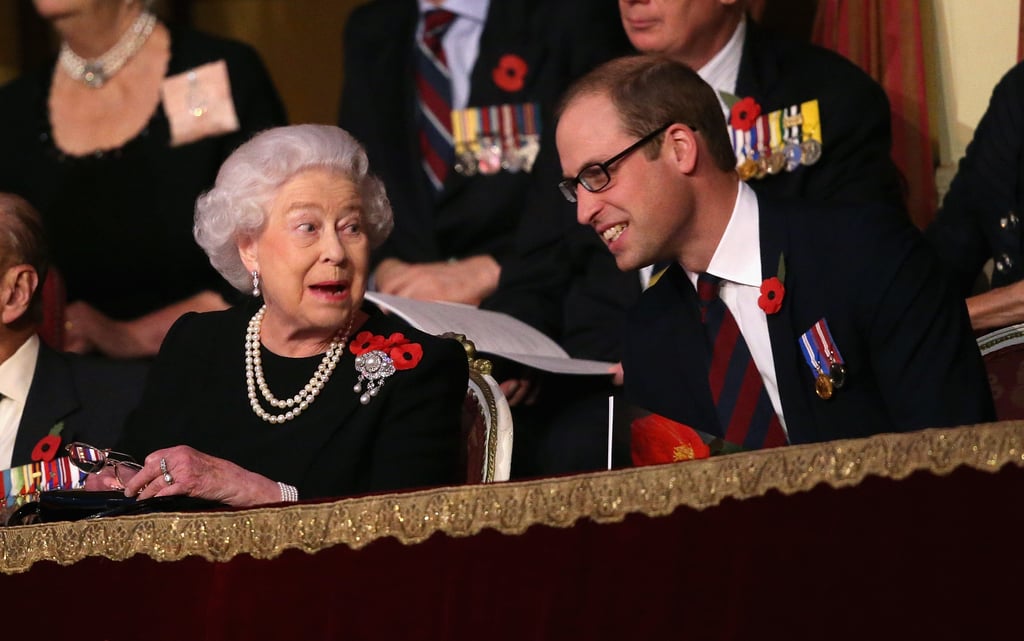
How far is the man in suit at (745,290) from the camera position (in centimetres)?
228

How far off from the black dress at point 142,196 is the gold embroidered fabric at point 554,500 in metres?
1.83

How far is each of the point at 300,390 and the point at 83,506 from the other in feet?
1.44

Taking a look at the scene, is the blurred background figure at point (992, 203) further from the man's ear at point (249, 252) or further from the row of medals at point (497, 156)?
the man's ear at point (249, 252)

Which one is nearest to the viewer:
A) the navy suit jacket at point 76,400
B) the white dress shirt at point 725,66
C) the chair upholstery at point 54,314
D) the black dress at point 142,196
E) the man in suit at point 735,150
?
the navy suit jacket at point 76,400

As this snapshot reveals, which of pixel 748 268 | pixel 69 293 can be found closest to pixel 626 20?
pixel 748 268

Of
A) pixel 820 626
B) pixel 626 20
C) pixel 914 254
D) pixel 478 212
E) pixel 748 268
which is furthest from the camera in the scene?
pixel 478 212

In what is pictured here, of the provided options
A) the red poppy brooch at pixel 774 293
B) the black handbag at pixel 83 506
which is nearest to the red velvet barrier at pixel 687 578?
the black handbag at pixel 83 506

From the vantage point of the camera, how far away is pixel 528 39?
361cm

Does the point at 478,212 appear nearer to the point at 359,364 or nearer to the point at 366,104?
the point at 366,104

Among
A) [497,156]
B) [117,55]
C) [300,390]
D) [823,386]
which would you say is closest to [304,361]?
[300,390]

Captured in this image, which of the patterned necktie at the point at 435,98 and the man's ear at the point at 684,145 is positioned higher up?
the patterned necktie at the point at 435,98

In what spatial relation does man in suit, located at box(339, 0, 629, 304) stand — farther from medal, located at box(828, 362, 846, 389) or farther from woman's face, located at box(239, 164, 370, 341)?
medal, located at box(828, 362, 846, 389)

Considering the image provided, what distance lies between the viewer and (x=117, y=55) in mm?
3936

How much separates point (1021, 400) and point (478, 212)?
149 cm
